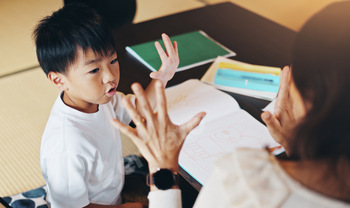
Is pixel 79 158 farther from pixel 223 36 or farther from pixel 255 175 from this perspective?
pixel 223 36

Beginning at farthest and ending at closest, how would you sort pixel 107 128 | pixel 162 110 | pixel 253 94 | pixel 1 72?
pixel 1 72 < pixel 253 94 < pixel 107 128 < pixel 162 110

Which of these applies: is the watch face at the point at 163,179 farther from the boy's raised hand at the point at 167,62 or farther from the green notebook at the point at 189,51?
the green notebook at the point at 189,51

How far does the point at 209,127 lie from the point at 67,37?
0.47m

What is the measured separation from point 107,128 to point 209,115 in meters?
0.32

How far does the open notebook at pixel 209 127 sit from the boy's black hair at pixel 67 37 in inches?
12.5

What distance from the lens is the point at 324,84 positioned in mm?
474

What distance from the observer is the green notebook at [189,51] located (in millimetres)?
1276

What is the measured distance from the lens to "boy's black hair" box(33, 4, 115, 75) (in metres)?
0.86

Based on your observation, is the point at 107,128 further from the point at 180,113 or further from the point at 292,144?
the point at 292,144

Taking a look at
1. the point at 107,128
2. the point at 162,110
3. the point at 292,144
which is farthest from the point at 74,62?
the point at 292,144

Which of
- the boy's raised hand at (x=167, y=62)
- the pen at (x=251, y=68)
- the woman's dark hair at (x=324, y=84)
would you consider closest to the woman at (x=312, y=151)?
the woman's dark hair at (x=324, y=84)

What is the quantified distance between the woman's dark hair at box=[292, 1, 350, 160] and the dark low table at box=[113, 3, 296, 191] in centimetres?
55

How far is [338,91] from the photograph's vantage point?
46 centimetres

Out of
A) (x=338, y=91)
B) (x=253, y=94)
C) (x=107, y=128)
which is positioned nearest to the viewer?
(x=338, y=91)
